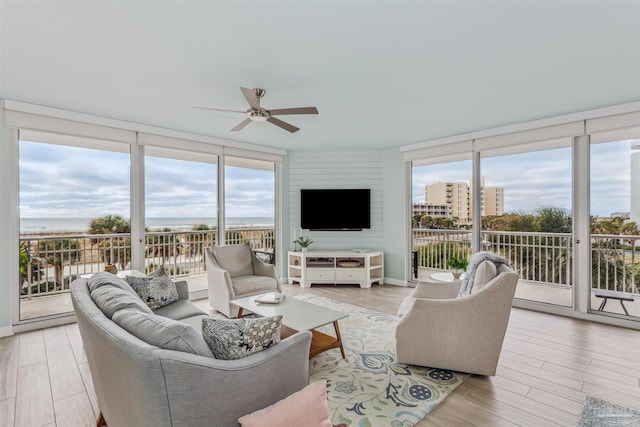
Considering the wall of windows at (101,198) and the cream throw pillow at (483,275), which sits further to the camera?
the wall of windows at (101,198)

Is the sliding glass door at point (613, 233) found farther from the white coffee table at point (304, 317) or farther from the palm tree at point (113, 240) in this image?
the palm tree at point (113, 240)

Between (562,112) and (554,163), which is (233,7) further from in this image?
(554,163)

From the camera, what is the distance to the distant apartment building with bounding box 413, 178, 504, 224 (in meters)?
4.66

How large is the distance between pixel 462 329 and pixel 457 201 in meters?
3.14

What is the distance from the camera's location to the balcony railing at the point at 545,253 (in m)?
3.86

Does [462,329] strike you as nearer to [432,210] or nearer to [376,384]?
[376,384]

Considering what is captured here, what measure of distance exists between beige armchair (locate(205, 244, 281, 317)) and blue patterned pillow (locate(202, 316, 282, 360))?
2.17 m

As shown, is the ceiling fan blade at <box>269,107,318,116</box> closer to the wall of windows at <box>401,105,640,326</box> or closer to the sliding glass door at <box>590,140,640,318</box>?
the wall of windows at <box>401,105,640,326</box>

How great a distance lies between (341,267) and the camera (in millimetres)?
5434

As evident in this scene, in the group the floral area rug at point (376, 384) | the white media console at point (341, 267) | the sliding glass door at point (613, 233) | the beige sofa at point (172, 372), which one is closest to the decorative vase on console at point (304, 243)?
the white media console at point (341, 267)

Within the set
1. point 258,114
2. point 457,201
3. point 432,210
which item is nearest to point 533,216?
point 457,201

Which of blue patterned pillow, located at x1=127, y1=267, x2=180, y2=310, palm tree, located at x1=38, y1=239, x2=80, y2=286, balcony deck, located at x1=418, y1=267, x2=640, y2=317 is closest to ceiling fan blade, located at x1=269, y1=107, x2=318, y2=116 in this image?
blue patterned pillow, located at x1=127, y1=267, x2=180, y2=310

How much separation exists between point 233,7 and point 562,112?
3.85 m

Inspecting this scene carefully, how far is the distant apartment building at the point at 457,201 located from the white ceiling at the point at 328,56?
1.32 m
